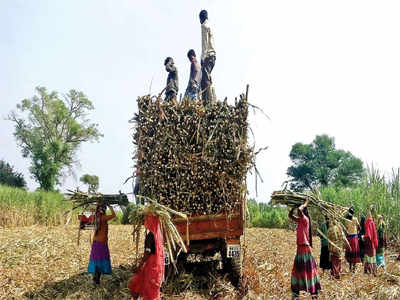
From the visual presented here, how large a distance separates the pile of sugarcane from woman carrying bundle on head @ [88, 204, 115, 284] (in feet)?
4.49

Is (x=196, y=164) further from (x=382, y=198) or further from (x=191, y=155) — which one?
(x=382, y=198)

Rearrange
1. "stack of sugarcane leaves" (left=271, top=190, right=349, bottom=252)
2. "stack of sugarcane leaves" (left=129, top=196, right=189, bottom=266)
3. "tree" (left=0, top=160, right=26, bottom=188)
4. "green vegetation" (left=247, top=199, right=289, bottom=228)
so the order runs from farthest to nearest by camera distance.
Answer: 1. "tree" (left=0, top=160, right=26, bottom=188)
2. "green vegetation" (left=247, top=199, right=289, bottom=228)
3. "stack of sugarcane leaves" (left=271, top=190, right=349, bottom=252)
4. "stack of sugarcane leaves" (left=129, top=196, right=189, bottom=266)

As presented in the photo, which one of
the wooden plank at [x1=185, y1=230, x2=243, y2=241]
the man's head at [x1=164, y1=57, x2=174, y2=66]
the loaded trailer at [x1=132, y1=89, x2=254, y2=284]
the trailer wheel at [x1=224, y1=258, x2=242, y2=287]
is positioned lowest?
the trailer wheel at [x1=224, y1=258, x2=242, y2=287]

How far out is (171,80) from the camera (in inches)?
330

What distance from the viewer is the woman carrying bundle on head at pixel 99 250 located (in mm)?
6641

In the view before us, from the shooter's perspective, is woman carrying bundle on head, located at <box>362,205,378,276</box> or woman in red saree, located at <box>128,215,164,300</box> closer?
woman in red saree, located at <box>128,215,164,300</box>

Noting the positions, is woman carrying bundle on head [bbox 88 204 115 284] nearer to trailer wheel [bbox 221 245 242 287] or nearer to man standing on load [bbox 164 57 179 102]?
trailer wheel [bbox 221 245 242 287]

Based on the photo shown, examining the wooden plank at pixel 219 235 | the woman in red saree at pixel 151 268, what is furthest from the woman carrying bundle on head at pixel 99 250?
the wooden plank at pixel 219 235

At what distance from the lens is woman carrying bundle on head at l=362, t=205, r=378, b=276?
29.8 feet

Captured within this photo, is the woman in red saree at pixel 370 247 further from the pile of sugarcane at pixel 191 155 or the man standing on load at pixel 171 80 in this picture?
the man standing on load at pixel 171 80

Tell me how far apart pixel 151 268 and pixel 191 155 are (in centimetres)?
194

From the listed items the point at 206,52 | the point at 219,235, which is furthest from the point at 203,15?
the point at 219,235

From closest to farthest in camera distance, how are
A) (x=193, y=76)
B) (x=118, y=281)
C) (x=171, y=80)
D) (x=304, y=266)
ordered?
(x=304, y=266) → (x=118, y=281) → (x=171, y=80) → (x=193, y=76)

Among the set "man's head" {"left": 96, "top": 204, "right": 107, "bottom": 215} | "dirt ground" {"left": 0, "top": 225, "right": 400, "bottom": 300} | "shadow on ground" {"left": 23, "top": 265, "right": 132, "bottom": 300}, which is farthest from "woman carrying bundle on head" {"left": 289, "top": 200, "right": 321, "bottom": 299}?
"man's head" {"left": 96, "top": 204, "right": 107, "bottom": 215}
